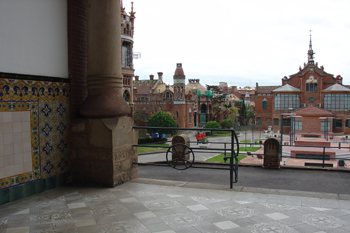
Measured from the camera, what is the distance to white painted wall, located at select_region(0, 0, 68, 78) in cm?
420

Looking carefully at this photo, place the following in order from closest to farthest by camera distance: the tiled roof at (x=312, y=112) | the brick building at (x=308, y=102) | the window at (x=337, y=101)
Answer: the tiled roof at (x=312, y=112)
the brick building at (x=308, y=102)
the window at (x=337, y=101)

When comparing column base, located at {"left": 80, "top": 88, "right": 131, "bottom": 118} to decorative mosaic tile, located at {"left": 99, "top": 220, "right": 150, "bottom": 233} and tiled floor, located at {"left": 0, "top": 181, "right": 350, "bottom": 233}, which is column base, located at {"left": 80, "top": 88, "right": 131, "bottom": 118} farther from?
decorative mosaic tile, located at {"left": 99, "top": 220, "right": 150, "bottom": 233}

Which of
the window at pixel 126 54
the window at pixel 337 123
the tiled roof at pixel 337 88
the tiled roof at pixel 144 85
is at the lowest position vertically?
the window at pixel 337 123

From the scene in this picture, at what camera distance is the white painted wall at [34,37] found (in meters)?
4.20

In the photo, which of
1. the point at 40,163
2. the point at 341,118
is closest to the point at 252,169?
the point at 40,163

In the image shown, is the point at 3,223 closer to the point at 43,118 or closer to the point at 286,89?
the point at 43,118

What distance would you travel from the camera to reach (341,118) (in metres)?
49.4

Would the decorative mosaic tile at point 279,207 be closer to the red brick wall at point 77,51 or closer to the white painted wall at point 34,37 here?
the red brick wall at point 77,51

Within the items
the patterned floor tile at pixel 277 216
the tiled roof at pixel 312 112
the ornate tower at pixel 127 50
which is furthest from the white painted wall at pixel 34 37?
the tiled roof at pixel 312 112

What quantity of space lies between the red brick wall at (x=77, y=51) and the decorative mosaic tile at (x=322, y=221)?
4114 millimetres

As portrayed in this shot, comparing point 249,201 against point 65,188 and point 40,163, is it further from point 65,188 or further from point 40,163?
point 40,163

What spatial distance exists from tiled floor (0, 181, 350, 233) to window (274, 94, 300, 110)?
5445 cm

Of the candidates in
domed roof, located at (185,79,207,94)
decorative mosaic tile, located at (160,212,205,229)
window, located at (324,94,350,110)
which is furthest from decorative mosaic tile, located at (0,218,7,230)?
domed roof, located at (185,79,207,94)

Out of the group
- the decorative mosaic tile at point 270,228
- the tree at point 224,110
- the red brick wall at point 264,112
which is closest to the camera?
the decorative mosaic tile at point 270,228
